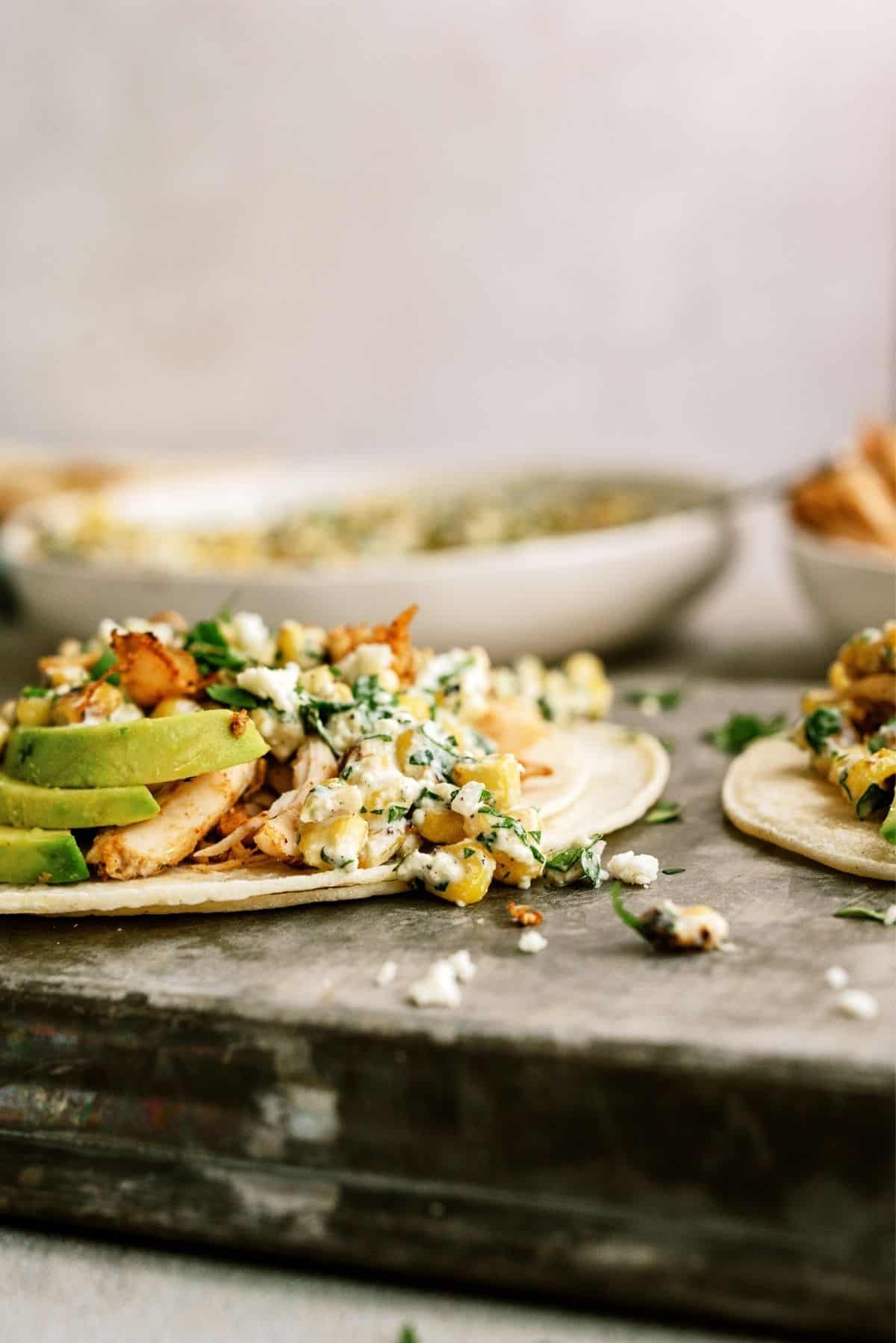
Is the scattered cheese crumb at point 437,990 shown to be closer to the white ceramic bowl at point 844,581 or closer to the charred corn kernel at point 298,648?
the charred corn kernel at point 298,648

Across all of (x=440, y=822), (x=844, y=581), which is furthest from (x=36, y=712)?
(x=844, y=581)

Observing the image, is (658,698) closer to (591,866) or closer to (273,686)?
(591,866)

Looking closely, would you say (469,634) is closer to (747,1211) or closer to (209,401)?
(747,1211)

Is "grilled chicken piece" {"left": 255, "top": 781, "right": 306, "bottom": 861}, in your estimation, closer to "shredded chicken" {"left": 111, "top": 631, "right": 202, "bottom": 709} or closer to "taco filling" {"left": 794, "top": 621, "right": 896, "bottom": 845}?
"shredded chicken" {"left": 111, "top": 631, "right": 202, "bottom": 709}

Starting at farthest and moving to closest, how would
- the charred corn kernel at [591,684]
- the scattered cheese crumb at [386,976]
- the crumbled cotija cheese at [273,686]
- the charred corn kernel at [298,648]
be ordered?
the charred corn kernel at [591,684]
the charred corn kernel at [298,648]
the crumbled cotija cheese at [273,686]
the scattered cheese crumb at [386,976]

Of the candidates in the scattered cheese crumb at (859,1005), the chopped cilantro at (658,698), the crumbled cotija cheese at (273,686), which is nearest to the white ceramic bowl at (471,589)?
the chopped cilantro at (658,698)

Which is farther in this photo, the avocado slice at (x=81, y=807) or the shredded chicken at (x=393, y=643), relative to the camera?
the shredded chicken at (x=393, y=643)

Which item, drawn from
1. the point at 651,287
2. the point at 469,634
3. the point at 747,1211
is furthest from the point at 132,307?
the point at 747,1211
